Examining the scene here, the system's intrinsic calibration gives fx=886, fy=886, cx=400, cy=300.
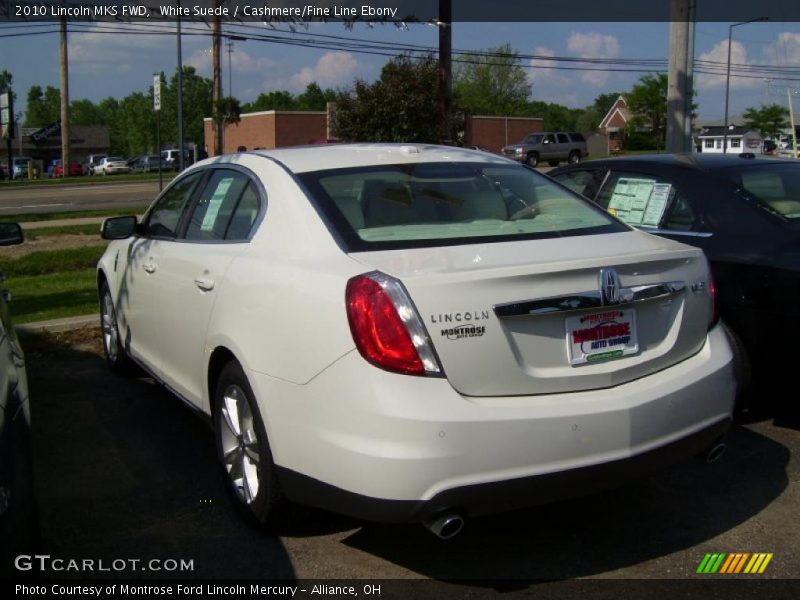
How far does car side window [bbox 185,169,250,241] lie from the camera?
438 cm

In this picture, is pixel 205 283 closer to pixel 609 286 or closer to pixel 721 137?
pixel 609 286

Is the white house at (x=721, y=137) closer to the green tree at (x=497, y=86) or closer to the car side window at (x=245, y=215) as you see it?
the green tree at (x=497, y=86)

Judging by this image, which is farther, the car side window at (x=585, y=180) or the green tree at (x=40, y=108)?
the green tree at (x=40, y=108)

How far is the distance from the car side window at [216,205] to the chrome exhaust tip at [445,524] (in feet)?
6.21

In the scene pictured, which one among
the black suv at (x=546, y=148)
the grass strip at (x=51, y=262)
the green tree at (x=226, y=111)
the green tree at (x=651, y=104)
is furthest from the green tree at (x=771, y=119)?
the grass strip at (x=51, y=262)

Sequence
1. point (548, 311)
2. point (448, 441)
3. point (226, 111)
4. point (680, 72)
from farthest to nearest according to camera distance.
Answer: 1. point (226, 111)
2. point (680, 72)
3. point (548, 311)
4. point (448, 441)

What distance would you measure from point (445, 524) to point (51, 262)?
9.89 metres

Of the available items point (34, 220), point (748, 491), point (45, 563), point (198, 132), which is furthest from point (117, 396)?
point (198, 132)

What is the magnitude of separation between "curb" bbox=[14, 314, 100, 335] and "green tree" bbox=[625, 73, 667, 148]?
57.7 m

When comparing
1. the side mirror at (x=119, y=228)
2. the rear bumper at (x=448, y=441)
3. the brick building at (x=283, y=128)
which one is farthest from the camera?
the brick building at (x=283, y=128)

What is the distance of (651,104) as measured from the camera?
62938mm

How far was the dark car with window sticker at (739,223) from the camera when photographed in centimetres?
478

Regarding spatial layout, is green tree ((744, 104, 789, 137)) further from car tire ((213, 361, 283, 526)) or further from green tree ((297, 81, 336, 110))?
car tire ((213, 361, 283, 526))

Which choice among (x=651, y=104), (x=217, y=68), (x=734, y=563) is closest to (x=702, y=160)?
(x=734, y=563)
